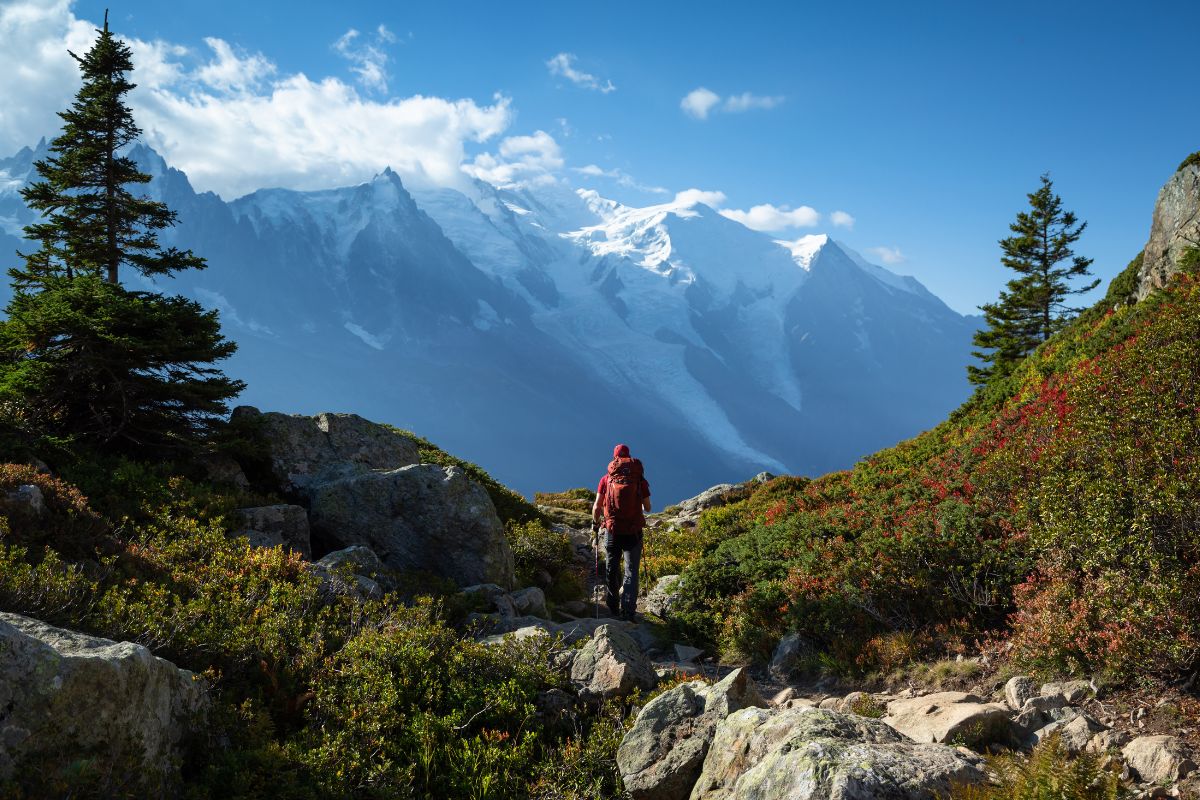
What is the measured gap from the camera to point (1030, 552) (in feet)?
30.7

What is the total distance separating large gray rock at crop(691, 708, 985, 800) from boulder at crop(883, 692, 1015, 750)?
4.40ft

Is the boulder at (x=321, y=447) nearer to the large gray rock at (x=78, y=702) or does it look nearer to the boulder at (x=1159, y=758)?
the large gray rock at (x=78, y=702)

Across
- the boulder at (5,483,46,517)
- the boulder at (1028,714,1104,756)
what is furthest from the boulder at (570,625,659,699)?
the boulder at (5,483,46,517)

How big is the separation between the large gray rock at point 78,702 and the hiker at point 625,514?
25.1 ft

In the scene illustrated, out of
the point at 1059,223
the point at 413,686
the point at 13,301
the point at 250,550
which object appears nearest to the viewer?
the point at 413,686

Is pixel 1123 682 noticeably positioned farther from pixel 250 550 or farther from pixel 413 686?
pixel 250 550

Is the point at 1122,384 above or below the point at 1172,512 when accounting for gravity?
above

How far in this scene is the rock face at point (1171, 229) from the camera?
64.7 ft

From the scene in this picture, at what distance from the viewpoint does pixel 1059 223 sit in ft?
133

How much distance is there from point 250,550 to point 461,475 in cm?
454

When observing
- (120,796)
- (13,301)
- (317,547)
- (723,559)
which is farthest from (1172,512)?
(13,301)

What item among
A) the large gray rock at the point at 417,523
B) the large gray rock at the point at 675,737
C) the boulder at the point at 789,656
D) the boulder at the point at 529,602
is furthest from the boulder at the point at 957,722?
the large gray rock at the point at 417,523

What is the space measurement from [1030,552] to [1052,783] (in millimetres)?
6027

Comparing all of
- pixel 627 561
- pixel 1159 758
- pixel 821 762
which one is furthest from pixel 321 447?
pixel 1159 758
